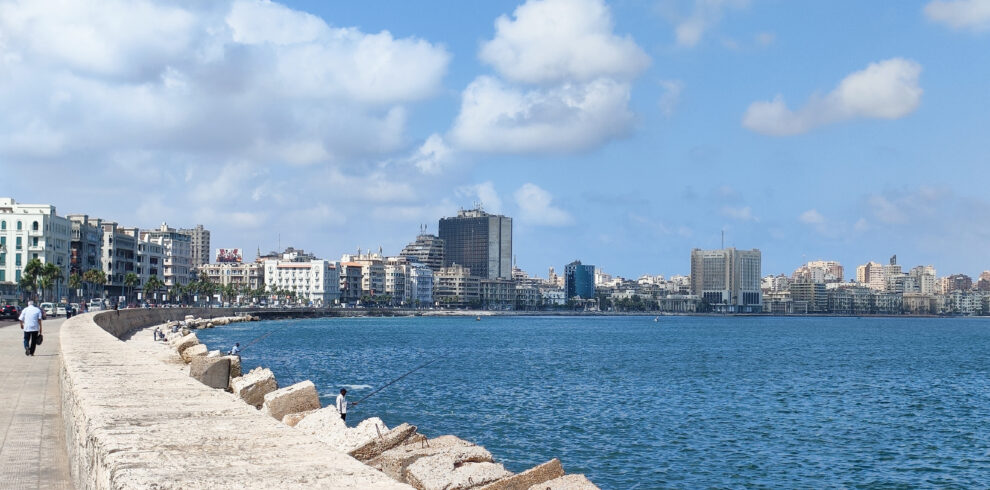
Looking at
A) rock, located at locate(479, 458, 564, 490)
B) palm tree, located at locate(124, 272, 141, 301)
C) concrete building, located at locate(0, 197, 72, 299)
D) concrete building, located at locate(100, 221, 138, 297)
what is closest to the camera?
rock, located at locate(479, 458, 564, 490)

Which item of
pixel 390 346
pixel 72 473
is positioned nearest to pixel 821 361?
pixel 390 346

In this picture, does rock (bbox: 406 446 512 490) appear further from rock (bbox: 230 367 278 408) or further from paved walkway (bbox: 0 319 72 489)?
rock (bbox: 230 367 278 408)

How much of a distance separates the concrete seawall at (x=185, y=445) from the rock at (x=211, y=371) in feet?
36.2

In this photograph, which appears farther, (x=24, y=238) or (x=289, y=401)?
(x=24, y=238)

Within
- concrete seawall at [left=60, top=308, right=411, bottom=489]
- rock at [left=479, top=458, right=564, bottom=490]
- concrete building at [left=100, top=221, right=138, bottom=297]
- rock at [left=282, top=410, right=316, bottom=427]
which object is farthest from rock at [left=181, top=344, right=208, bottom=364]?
concrete building at [left=100, top=221, right=138, bottom=297]

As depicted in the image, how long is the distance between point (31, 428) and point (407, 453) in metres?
5.57

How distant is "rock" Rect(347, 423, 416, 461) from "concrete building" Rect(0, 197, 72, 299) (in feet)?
356

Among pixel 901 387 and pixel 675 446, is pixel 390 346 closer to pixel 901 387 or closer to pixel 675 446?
pixel 901 387

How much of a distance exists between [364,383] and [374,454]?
2619 cm

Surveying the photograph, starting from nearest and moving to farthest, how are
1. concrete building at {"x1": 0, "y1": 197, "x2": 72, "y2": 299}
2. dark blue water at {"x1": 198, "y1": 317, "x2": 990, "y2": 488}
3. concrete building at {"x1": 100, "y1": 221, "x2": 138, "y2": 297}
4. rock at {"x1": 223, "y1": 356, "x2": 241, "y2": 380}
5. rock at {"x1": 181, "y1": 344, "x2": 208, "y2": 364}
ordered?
dark blue water at {"x1": 198, "y1": 317, "x2": 990, "y2": 488}, rock at {"x1": 223, "y1": 356, "x2": 241, "y2": 380}, rock at {"x1": 181, "y1": 344, "x2": 208, "y2": 364}, concrete building at {"x1": 0, "y1": 197, "x2": 72, "y2": 299}, concrete building at {"x1": 100, "y1": 221, "x2": 138, "y2": 297}

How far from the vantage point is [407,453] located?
49.3ft

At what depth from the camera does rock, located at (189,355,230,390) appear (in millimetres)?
23078

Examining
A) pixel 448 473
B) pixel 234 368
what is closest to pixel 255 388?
pixel 234 368

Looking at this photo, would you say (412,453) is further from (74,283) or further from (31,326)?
(74,283)
